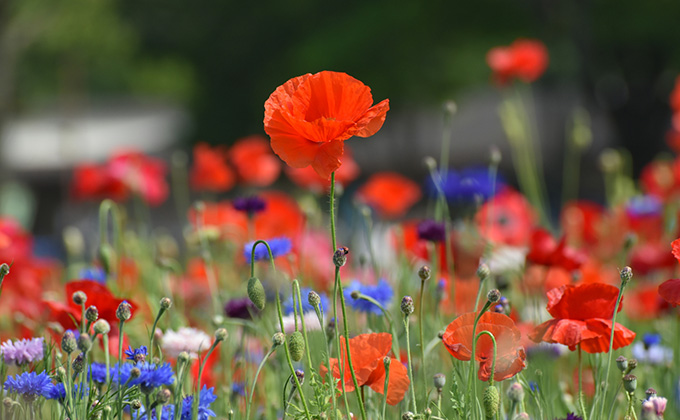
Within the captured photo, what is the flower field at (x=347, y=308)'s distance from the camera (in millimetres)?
919

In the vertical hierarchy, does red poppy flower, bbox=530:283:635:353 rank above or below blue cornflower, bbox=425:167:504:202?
below

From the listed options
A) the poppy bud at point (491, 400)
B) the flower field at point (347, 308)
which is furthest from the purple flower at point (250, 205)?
the poppy bud at point (491, 400)

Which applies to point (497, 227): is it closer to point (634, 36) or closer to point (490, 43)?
point (634, 36)

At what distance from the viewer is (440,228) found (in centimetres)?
146

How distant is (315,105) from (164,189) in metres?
1.56

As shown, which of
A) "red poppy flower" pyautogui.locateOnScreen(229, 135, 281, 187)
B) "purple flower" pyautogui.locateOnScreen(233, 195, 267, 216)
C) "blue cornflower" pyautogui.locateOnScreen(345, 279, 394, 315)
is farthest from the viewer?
"red poppy flower" pyautogui.locateOnScreen(229, 135, 281, 187)

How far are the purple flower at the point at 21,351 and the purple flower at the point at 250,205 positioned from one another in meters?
0.62

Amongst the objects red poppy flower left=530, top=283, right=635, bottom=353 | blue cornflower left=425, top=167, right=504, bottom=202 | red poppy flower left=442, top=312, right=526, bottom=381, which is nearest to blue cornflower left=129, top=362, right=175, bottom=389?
red poppy flower left=442, top=312, right=526, bottom=381

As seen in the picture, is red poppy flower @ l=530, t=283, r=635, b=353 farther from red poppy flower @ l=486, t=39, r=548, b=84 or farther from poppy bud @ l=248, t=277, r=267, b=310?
red poppy flower @ l=486, t=39, r=548, b=84

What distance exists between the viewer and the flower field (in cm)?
92

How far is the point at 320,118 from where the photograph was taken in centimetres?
91

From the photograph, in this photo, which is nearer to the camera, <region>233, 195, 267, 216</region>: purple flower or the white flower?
the white flower

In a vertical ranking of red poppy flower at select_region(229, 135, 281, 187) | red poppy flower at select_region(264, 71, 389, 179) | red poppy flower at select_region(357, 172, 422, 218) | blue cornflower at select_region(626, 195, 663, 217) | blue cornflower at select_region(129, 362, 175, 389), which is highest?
red poppy flower at select_region(229, 135, 281, 187)

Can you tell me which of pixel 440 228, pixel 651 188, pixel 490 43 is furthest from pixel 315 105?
pixel 490 43
